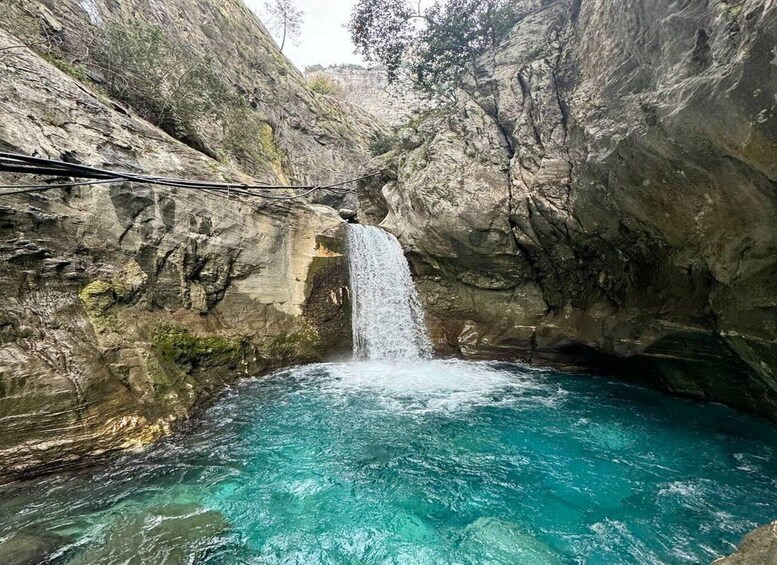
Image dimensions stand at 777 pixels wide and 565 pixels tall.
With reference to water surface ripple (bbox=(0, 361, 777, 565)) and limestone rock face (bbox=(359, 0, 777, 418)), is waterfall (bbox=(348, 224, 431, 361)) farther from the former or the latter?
water surface ripple (bbox=(0, 361, 777, 565))

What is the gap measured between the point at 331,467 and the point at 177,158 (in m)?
8.98

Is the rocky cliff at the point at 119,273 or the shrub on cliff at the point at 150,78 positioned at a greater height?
the shrub on cliff at the point at 150,78

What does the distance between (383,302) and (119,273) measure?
7.21m

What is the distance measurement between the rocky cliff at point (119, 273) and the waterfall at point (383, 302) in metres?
0.58

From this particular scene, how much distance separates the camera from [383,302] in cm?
1289

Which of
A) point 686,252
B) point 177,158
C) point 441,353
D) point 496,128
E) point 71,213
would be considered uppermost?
point 496,128

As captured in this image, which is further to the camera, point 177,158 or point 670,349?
point 177,158

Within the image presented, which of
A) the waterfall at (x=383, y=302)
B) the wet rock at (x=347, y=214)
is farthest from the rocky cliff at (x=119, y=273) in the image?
the wet rock at (x=347, y=214)

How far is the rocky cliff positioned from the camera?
249 inches

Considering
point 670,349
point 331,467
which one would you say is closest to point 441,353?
point 670,349

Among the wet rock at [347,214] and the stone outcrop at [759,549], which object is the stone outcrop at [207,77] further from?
the stone outcrop at [759,549]

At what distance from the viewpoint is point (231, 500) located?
18.0ft

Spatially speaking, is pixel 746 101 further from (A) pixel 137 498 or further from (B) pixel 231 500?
(A) pixel 137 498

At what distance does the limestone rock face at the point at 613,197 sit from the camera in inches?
219
